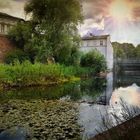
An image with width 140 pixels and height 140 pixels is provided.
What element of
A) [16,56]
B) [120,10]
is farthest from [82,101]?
[16,56]

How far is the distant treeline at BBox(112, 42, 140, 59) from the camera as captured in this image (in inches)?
353

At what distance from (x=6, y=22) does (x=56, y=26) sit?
6.72 feet

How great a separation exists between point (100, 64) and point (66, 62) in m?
1.07

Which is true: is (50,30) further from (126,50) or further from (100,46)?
(126,50)

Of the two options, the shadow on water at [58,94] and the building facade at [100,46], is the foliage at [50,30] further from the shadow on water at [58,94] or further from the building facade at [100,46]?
the shadow on water at [58,94]

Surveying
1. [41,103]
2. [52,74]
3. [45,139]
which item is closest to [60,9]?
[52,74]

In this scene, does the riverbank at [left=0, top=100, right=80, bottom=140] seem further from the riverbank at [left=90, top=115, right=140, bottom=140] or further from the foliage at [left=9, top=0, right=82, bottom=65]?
the foliage at [left=9, top=0, right=82, bottom=65]

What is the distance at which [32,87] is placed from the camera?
958cm

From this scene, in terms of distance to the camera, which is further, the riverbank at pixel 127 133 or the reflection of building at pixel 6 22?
the reflection of building at pixel 6 22

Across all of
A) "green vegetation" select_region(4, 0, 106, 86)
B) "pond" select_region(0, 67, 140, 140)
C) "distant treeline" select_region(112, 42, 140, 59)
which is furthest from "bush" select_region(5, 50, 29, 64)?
"distant treeline" select_region(112, 42, 140, 59)

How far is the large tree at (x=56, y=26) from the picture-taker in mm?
10320

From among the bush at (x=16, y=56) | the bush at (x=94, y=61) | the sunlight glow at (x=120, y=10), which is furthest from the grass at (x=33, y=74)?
the sunlight glow at (x=120, y=10)

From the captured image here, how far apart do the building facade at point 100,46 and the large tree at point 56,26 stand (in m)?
0.39

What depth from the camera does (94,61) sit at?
12227mm
